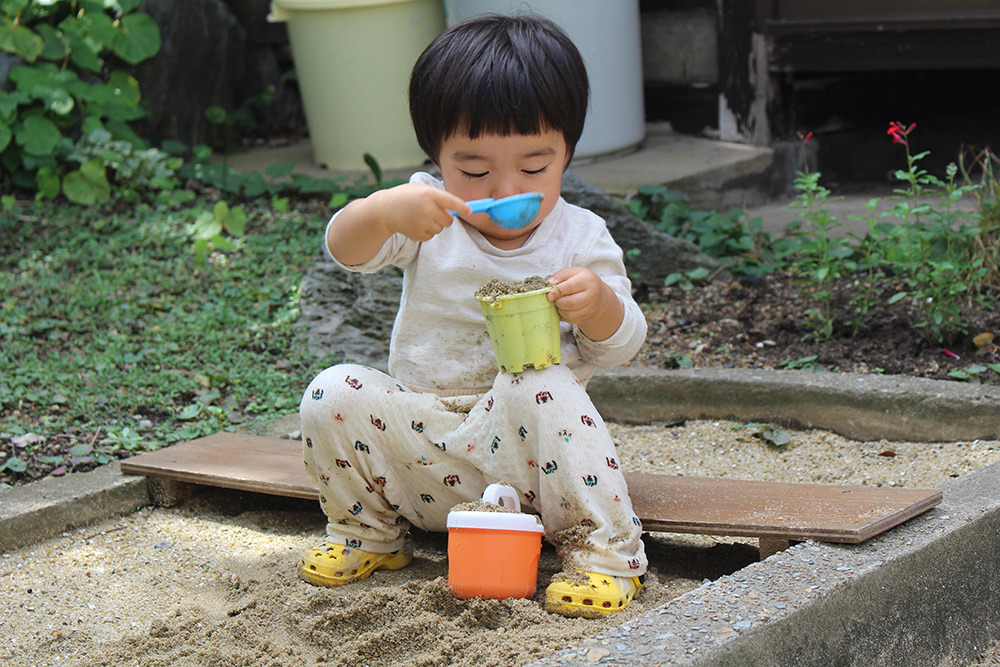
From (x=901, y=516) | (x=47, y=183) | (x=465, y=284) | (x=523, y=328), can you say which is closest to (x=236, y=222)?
(x=47, y=183)

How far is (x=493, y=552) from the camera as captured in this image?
66.2 inches

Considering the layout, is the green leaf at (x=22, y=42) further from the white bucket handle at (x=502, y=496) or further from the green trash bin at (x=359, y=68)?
the white bucket handle at (x=502, y=496)

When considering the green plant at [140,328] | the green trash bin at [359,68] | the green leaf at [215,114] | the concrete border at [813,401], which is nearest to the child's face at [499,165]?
the concrete border at [813,401]

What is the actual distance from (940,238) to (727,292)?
2.29 ft

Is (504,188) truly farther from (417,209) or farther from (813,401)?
(813,401)

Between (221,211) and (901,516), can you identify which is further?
(221,211)

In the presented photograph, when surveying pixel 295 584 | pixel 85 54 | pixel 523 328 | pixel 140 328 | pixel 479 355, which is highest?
pixel 85 54

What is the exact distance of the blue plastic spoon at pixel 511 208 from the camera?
1.76 m

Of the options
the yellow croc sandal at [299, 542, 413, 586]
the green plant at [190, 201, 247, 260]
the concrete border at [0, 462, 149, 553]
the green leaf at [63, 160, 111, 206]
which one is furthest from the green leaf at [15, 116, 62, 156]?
the yellow croc sandal at [299, 542, 413, 586]

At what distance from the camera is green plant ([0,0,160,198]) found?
466 centimetres

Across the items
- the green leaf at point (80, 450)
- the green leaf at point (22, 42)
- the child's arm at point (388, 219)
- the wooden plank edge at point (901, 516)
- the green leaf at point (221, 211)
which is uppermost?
the green leaf at point (22, 42)

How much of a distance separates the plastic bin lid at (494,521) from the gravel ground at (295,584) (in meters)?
0.13

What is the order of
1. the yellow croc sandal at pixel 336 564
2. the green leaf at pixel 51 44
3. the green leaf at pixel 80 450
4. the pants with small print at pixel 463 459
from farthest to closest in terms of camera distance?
the green leaf at pixel 51 44, the green leaf at pixel 80 450, the yellow croc sandal at pixel 336 564, the pants with small print at pixel 463 459

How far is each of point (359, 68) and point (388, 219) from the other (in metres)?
3.44
